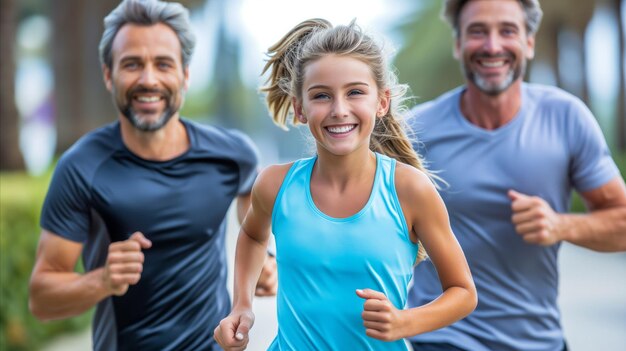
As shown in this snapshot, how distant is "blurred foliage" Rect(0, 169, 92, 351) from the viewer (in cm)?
773

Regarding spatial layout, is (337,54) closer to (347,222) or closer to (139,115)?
(347,222)

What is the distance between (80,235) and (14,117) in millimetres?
9159

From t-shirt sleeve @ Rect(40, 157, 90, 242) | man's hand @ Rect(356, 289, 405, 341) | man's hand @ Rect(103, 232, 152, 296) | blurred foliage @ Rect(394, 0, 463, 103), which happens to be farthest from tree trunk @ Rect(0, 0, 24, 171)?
blurred foliage @ Rect(394, 0, 463, 103)

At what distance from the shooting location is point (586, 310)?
9812 mm

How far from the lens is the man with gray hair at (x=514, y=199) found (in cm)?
425

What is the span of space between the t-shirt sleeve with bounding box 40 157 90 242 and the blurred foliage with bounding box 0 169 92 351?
3.85m

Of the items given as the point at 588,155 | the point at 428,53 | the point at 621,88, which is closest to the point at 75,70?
the point at 621,88

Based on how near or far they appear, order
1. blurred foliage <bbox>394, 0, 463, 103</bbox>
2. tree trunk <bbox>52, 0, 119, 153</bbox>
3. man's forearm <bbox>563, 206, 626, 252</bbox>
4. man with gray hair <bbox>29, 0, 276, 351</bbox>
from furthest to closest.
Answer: blurred foliage <bbox>394, 0, 463, 103</bbox>
tree trunk <bbox>52, 0, 119, 153</bbox>
man's forearm <bbox>563, 206, 626, 252</bbox>
man with gray hair <bbox>29, 0, 276, 351</bbox>

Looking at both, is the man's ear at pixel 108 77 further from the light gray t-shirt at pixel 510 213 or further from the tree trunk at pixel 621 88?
the tree trunk at pixel 621 88

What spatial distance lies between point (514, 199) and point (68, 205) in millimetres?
1757

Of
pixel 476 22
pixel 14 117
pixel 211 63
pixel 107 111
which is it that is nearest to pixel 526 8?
pixel 476 22

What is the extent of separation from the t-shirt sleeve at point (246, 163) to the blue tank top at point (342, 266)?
1413mm

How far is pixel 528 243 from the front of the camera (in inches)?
169

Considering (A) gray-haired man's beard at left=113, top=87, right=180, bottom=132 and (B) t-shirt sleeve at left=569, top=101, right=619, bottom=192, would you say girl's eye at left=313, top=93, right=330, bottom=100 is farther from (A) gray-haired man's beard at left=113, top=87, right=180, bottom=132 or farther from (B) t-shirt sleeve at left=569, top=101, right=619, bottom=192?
(B) t-shirt sleeve at left=569, top=101, right=619, bottom=192
